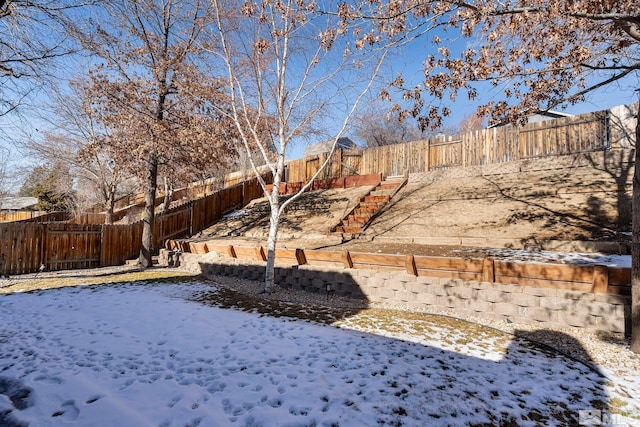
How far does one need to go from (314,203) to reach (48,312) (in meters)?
10.5

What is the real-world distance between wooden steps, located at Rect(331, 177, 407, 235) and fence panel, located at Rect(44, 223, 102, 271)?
975cm

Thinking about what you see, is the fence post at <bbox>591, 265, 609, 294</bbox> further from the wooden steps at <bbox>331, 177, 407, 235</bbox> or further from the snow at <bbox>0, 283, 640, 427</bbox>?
the wooden steps at <bbox>331, 177, 407, 235</bbox>

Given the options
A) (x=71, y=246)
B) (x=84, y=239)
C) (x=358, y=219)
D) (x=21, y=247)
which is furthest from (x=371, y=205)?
(x=21, y=247)

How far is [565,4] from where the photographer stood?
3814mm

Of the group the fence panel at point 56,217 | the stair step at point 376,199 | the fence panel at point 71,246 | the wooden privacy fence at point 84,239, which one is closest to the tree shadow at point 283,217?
the stair step at point 376,199

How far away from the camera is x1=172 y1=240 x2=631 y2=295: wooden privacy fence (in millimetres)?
4371

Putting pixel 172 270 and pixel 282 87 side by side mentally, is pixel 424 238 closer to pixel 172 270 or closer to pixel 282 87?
pixel 282 87

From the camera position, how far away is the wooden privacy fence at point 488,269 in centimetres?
437

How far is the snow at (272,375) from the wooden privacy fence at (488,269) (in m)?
1.08

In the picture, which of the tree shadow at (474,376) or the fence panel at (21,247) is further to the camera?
the fence panel at (21,247)

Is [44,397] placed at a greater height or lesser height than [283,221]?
lesser

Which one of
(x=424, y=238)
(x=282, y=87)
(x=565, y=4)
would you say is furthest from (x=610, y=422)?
(x=282, y=87)

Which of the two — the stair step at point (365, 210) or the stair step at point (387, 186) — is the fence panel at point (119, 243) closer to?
Result: the stair step at point (365, 210)

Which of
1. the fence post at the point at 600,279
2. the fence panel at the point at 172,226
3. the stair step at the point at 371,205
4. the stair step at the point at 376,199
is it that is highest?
the stair step at the point at 376,199
